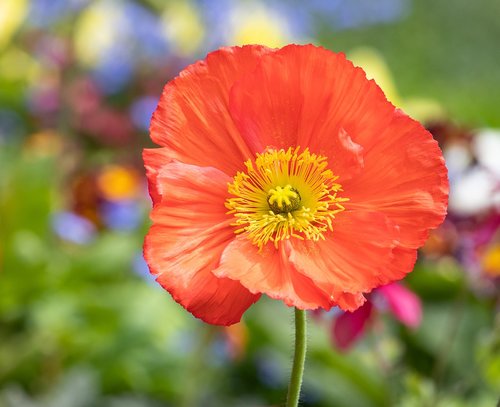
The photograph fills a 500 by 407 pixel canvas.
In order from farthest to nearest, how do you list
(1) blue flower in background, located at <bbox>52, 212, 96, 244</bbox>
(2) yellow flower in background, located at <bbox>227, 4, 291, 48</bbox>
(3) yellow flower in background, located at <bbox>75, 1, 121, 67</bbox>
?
(3) yellow flower in background, located at <bbox>75, 1, 121, 67</bbox> → (2) yellow flower in background, located at <bbox>227, 4, 291, 48</bbox> → (1) blue flower in background, located at <bbox>52, 212, 96, 244</bbox>

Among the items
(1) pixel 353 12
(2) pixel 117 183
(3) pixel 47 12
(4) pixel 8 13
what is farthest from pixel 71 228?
(1) pixel 353 12

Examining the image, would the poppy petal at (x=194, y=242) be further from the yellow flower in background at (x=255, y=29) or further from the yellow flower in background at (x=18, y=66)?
the yellow flower in background at (x=18, y=66)

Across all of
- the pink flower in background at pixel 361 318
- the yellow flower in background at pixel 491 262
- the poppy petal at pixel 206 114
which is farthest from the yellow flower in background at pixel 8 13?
the poppy petal at pixel 206 114

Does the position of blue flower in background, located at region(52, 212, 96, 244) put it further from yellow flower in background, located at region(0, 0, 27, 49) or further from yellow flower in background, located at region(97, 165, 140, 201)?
yellow flower in background, located at region(0, 0, 27, 49)

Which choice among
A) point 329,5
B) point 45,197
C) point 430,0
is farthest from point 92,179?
point 430,0

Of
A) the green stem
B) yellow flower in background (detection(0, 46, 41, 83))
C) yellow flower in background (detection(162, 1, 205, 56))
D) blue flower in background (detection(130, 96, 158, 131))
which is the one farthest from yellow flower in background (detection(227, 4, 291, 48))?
the green stem

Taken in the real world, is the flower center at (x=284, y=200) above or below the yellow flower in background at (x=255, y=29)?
A: below
